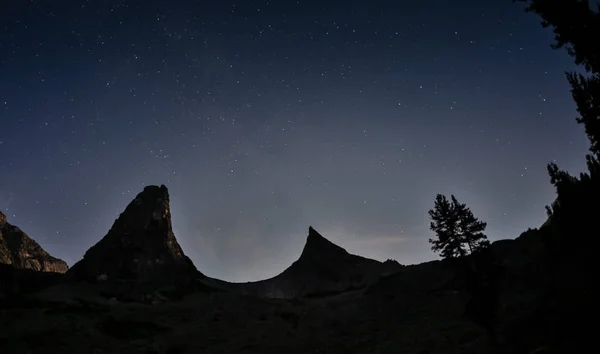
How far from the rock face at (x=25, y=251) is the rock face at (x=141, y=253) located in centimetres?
8039

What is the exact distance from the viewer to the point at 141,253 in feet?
384

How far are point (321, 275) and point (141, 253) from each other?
208ft

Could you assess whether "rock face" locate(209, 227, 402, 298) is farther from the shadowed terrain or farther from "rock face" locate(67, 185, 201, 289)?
"rock face" locate(67, 185, 201, 289)

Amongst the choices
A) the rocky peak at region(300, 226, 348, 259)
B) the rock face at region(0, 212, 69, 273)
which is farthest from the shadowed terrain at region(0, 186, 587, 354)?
the rock face at region(0, 212, 69, 273)

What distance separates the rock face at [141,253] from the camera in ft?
354

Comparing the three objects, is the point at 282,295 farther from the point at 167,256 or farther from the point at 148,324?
the point at 148,324

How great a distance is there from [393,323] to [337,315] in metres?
15.9

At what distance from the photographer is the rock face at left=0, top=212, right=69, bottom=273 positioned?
172m

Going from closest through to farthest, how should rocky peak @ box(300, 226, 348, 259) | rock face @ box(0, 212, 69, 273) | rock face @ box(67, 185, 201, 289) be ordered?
1. rock face @ box(67, 185, 201, 289)
2. rocky peak @ box(300, 226, 348, 259)
3. rock face @ box(0, 212, 69, 273)

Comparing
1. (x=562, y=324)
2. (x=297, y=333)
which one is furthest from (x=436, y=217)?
(x=297, y=333)

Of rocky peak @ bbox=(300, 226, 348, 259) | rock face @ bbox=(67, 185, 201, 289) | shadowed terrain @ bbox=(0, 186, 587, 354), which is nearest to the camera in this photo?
shadowed terrain @ bbox=(0, 186, 587, 354)

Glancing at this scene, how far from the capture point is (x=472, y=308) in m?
34.0

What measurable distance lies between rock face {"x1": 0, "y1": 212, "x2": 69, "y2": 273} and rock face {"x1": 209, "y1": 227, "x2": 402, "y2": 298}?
11265 centimetres

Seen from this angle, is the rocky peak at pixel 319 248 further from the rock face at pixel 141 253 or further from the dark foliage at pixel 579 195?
the dark foliage at pixel 579 195
